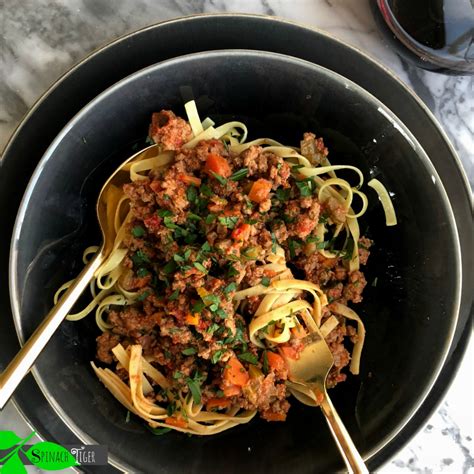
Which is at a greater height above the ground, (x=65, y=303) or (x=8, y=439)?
(x=65, y=303)

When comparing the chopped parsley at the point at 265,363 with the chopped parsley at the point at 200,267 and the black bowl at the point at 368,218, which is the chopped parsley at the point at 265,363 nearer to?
the black bowl at the point at 368,218

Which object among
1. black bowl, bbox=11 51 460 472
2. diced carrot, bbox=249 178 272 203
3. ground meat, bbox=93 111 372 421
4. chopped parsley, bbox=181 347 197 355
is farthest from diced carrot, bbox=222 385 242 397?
diced carrot, bbox=249 178 272 203

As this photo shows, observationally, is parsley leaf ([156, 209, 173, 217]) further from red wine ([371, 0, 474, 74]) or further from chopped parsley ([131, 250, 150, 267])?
red wine ([371, 0, 474, 74])

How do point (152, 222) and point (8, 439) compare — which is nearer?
point (152, 222)

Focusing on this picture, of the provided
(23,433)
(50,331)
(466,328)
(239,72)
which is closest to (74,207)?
(50,331)

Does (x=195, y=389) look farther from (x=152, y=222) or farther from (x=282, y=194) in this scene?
(x=282, y=194)

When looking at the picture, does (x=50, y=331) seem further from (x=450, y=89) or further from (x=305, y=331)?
(x=450, y=89)

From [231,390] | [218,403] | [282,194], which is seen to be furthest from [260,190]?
[218,403]
